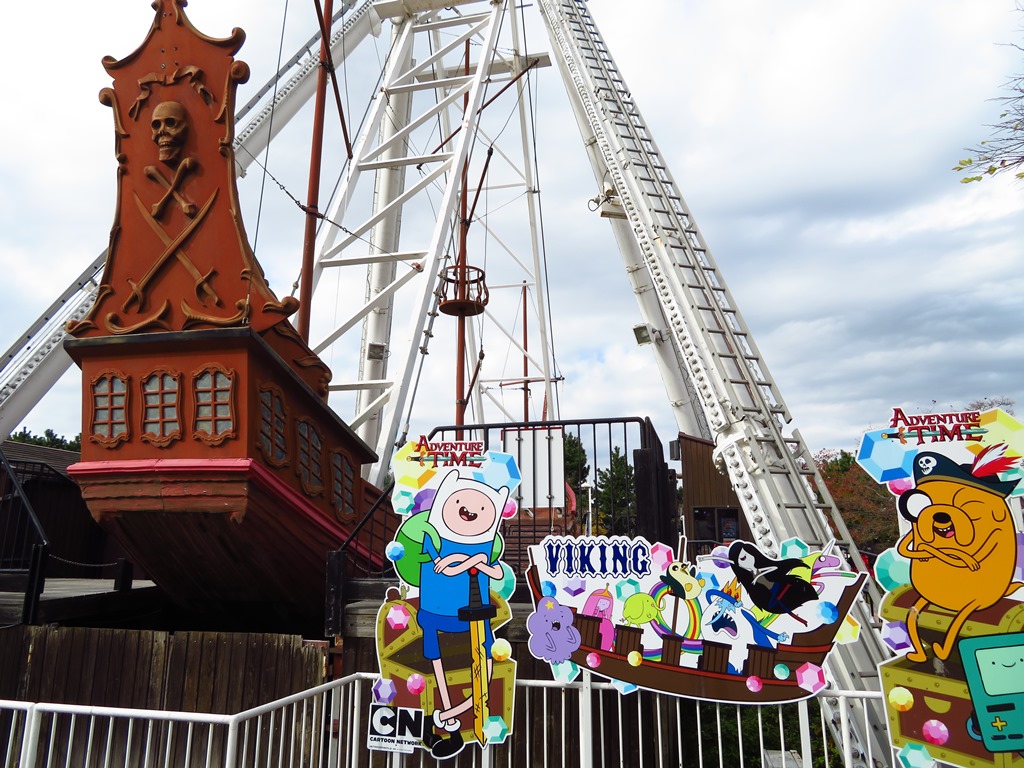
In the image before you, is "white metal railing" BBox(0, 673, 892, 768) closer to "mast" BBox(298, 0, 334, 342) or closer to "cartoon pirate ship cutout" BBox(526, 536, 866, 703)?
"cartoon pirate ship cutout" BBox(526, 536, 866, 703)

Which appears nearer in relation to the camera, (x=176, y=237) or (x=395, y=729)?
(x=395, y=729)

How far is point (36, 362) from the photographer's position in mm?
9188

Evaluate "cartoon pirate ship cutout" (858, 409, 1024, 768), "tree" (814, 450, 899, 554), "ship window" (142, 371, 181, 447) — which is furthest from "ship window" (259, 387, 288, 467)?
"tree" (814, 450, 899, 554)

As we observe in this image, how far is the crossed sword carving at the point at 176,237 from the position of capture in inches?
205

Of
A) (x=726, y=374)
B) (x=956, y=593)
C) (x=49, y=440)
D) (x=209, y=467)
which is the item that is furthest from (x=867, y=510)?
(x=49, y=440)

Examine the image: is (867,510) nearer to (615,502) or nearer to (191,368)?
(615,502)

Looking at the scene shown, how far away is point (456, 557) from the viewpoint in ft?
14.9

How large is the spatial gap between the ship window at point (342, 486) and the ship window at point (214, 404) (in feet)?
4.84

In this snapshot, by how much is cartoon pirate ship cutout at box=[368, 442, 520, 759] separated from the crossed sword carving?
2.07m

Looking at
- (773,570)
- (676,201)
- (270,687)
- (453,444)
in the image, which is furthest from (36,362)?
(773,570)

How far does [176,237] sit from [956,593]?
567 cm

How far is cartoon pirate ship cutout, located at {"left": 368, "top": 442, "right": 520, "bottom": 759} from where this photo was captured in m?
4.41

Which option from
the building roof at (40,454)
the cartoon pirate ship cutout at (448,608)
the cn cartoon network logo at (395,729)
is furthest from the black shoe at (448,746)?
the building roof at (40,454)

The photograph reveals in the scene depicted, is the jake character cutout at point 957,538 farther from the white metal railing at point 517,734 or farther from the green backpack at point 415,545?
the green backpack at point 415,545
